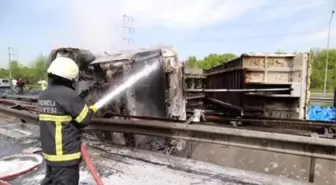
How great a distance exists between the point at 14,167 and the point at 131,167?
4.68 ft

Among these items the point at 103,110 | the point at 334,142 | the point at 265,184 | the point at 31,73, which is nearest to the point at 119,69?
the point at 103,110

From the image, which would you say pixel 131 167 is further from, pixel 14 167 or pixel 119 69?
pixel 119 69

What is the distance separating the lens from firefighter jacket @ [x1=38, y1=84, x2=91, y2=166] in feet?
A: 6.97

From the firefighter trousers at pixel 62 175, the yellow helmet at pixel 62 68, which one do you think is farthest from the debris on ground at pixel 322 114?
the yellow helmet at pixel 62 68

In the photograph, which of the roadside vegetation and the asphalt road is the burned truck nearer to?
the asphalt road

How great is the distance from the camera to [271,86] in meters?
7.20

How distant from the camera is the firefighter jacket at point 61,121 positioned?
2123mm

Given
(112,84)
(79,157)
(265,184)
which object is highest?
(112,84)

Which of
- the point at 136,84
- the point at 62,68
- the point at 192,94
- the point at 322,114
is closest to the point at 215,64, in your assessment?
the point at 322,114

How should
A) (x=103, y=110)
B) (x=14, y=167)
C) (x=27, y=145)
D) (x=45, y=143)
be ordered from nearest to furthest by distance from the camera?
1. (x=45, y=143)
2. (x=14, y=167)
3. (x=27, y=145)
4. (x=103, y=110)

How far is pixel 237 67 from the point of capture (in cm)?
766

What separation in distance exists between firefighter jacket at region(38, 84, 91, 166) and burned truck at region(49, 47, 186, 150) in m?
2.24

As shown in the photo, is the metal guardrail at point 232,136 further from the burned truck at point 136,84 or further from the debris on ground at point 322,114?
the debris on ground at point 322,114

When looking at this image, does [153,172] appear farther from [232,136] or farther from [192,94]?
[192,94]
